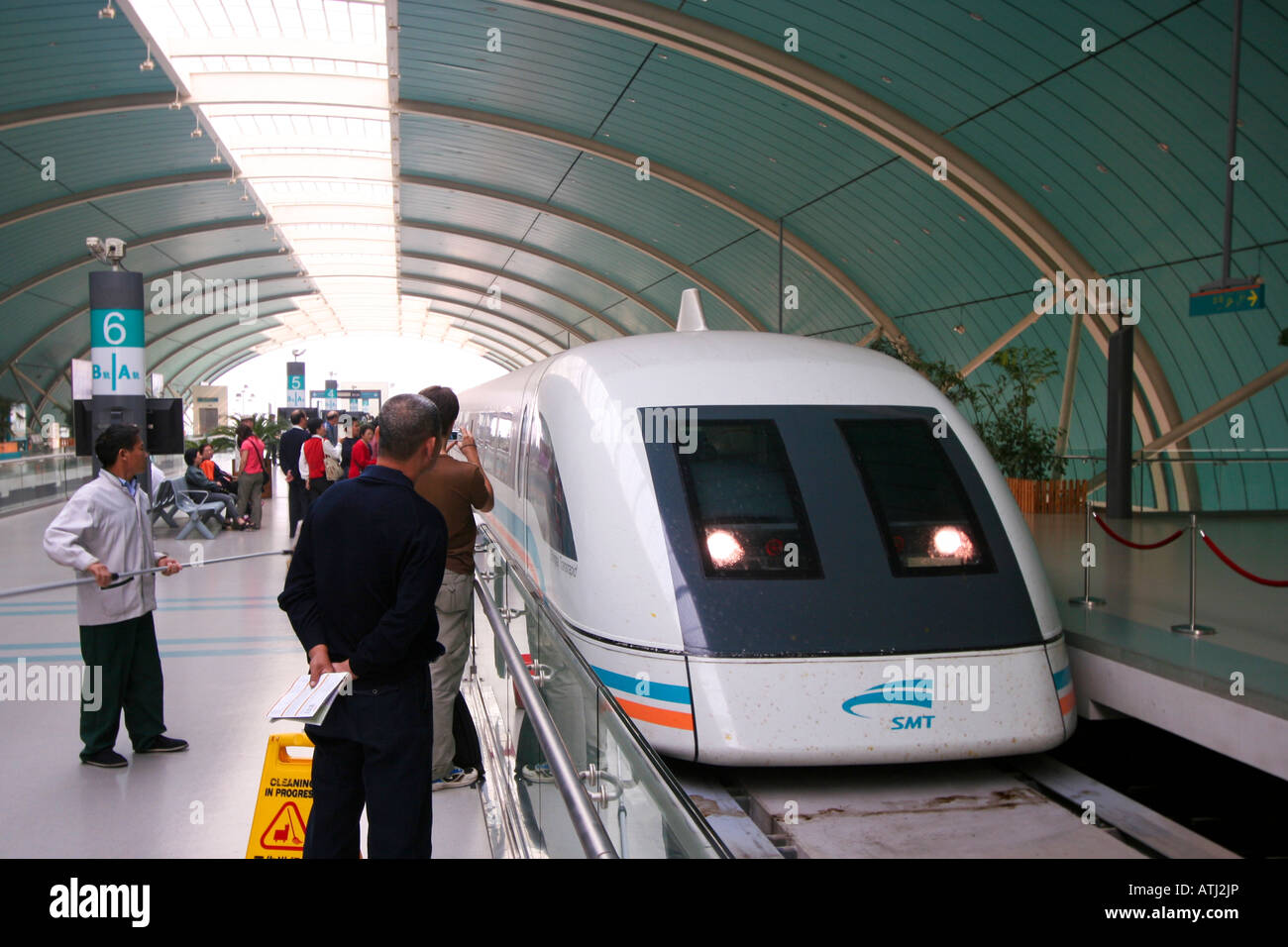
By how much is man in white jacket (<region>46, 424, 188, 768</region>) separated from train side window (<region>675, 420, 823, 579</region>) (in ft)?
9.59

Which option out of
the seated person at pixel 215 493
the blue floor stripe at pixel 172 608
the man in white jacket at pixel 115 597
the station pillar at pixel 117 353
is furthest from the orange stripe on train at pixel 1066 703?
the seated person at pixel 215 493

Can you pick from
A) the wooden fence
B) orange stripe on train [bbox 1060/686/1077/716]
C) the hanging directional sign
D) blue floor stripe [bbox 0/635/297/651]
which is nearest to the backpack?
orange stripe on train [bbox 1060/686/1077/716]

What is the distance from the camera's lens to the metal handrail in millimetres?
2709

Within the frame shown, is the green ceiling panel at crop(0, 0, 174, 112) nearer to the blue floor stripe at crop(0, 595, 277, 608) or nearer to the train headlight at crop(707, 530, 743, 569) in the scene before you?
the blue floor stripe at crop(0, 595, 277, 608)

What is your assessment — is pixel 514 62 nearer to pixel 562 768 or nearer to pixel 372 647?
pixel 372 647

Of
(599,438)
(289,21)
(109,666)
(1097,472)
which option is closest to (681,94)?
(289,21)

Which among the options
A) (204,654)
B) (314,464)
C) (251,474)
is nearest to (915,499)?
(204,654)

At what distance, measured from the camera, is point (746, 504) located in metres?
5.89

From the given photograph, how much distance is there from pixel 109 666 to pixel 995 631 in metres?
4.52

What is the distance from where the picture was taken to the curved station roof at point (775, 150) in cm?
1501

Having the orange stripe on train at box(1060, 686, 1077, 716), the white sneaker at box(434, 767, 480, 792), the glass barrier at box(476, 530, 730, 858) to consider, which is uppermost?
the glass barrier at box(476, 530, 730, 858)

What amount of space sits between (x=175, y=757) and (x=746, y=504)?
3323 millimetres

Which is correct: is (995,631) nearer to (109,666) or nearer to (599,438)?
(599,438)
